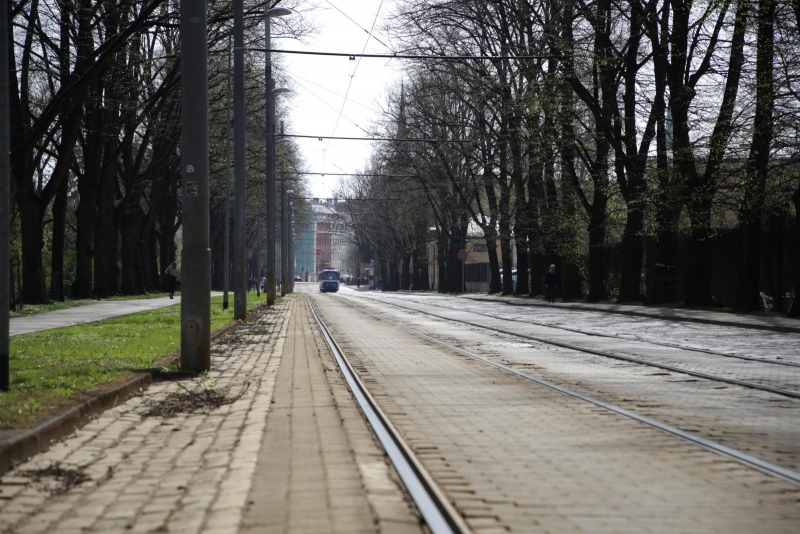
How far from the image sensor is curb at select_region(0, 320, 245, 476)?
588cm

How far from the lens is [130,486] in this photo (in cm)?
545

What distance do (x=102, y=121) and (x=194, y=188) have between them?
24454 mm

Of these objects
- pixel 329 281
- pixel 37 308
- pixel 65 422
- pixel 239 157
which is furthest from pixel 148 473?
pixel 329 281

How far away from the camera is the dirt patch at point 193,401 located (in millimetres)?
8430

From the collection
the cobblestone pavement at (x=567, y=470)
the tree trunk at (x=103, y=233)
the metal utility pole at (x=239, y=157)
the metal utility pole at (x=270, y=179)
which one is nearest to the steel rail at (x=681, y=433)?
the cobblestone pavement at (x=567, y=470)

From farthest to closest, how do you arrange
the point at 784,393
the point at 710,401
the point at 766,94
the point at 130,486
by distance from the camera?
the point at 766,94, the point at 784,393, the point at 710,401, the point at 130,486

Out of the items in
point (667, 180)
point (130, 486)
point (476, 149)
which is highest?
point (476, 149)

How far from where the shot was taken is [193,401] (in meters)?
9.00

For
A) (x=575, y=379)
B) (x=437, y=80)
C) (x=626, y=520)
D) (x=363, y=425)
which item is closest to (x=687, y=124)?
(x=437, y=80)

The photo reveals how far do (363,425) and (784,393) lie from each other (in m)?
4.57

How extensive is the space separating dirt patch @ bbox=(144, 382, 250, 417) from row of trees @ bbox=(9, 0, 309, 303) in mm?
9258

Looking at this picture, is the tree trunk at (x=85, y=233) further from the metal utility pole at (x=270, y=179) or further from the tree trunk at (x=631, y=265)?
the tree trunk at (x=631, y=265)

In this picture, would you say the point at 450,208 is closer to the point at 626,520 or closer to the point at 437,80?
the point at 437,80

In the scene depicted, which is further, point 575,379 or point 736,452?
point 575,379
